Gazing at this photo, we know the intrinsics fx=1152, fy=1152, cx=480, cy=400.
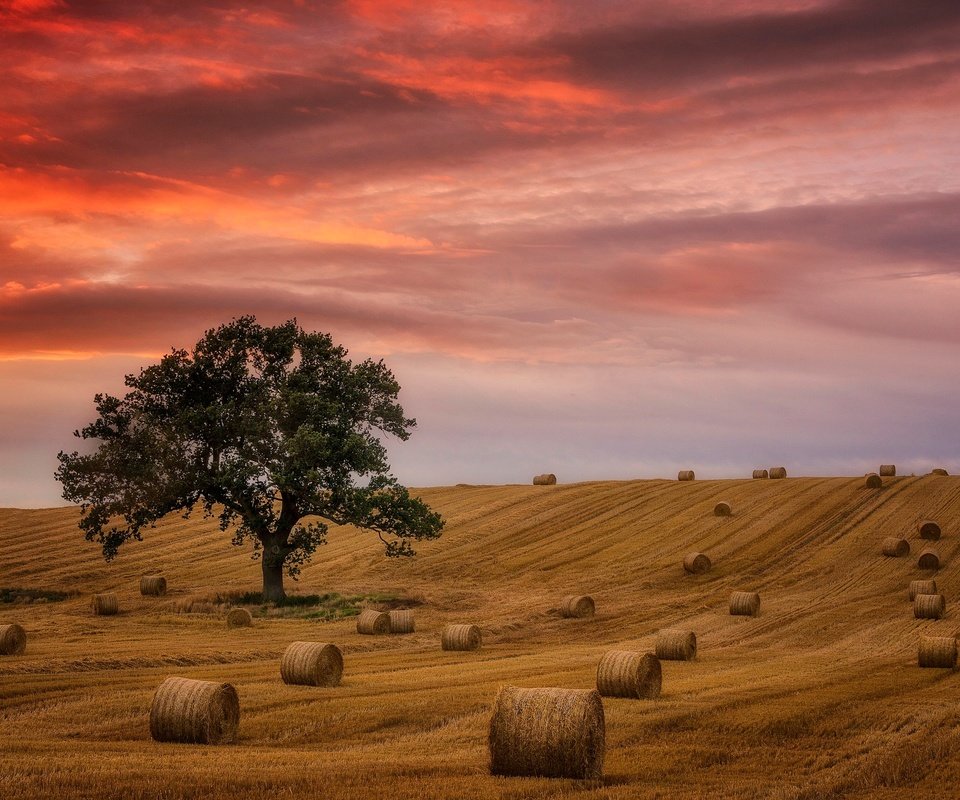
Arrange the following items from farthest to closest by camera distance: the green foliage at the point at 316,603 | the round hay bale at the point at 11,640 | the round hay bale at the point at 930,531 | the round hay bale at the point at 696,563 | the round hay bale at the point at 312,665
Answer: the round hay bale at the point at 930,531 → the round hay bale at the point at 696,563 → the green foliage at the point at 316,603 → the round hay bale at the point at 11,640 → the round hay bale at the point at 312,665

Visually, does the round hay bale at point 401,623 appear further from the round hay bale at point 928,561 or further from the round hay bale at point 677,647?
the round hay bale at point 928,561

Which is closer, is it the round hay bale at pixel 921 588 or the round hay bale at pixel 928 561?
the round hay bale at pixel 921 588

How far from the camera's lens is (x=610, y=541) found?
52438 millimetres

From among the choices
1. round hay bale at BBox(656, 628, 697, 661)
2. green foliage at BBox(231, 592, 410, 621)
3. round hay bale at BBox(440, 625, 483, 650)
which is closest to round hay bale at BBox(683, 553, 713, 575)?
green foliage at BBox(231, 592, 410, 621)

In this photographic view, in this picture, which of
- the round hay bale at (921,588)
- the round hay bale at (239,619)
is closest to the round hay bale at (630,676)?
the round hay bale at (239,619)

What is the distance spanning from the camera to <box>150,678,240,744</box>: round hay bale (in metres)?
17.7

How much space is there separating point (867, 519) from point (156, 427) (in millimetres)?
30942

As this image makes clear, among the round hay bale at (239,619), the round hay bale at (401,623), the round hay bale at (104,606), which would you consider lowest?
the round hay bale at (401,623)

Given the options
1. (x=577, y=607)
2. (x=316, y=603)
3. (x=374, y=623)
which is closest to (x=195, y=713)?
(x=374, y=623)

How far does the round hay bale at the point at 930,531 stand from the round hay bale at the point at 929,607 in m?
11.6

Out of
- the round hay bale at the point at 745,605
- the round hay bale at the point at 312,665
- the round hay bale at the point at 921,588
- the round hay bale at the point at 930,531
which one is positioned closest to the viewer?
the round hay bale at the point at 312,665

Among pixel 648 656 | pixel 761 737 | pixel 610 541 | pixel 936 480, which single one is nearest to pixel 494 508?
pixel 610 541

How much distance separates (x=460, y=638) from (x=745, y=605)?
1131 centimetres

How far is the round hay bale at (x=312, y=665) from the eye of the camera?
23469 millimetres
